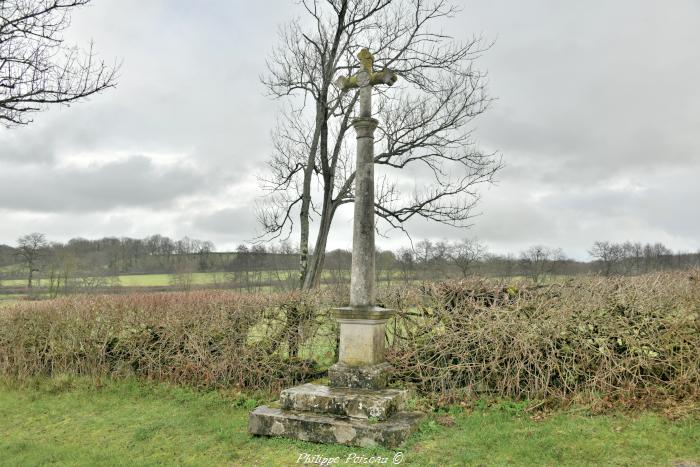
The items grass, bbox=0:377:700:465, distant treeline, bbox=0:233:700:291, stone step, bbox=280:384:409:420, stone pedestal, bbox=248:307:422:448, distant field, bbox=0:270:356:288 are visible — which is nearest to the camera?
grass, bbox=0:377:700:465

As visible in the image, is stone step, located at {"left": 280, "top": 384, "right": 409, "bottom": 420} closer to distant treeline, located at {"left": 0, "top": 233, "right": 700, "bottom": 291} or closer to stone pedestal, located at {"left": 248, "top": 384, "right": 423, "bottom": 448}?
stone pedestal, located at {"left": 248, "top": 384, "right": 423, "bottom": 448}

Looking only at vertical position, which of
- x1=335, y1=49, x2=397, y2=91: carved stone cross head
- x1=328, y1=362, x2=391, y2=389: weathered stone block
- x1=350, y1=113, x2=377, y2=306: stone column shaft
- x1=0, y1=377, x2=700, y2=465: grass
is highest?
x1=335, y1=49, x2=397, y2=91: carved stone cross head

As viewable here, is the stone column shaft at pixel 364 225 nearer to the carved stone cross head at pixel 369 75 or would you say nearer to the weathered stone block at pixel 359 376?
the carved stone cross head at pixel 369 75

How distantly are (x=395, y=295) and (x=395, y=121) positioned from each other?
24.9 ft

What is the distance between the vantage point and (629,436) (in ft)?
19.5

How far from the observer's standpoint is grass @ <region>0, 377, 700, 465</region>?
18.3ft

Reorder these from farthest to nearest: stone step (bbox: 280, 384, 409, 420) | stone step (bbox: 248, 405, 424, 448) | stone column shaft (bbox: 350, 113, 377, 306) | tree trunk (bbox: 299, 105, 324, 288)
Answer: tree trunk (bbox: 299, 105, 324, 288), stone column shaft (bbox: 350, 113, 377, 306), stone step (bbox: 280, 384, 409, 420), stone step (bbox: 248, 405, 424, 448)

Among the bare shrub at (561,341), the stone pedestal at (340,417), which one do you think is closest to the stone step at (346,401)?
the stone pedestal at (340,417)

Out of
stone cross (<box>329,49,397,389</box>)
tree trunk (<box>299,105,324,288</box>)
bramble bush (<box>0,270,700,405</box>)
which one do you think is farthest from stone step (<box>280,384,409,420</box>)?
tree trunk (<box>299,105,324,288</box>)

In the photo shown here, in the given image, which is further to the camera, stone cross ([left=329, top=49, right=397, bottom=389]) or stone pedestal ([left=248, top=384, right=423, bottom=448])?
stone cross ([left=329, top=49, right=397, bottom=389])

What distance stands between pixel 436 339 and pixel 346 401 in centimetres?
239

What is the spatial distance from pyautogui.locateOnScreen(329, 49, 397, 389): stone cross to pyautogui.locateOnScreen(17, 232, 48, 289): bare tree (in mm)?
35356

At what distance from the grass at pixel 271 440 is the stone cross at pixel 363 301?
3.23 ft

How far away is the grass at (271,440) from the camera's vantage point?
5586 mm
